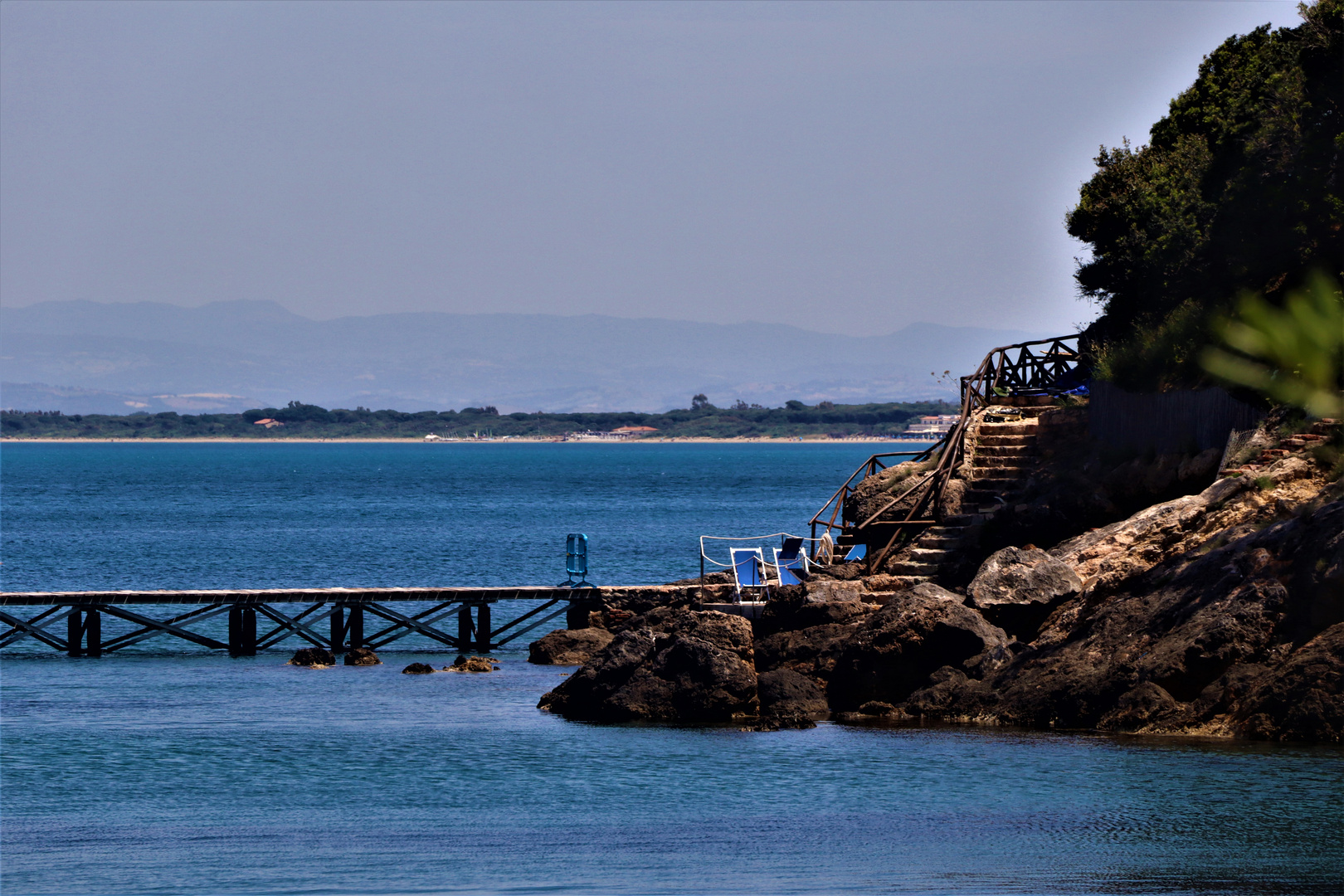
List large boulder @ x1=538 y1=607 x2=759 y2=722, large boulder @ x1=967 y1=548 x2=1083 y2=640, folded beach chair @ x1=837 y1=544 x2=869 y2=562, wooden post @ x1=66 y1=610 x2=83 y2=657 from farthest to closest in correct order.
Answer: wooden post @ x1=66 y1=610 x2=83 y2=657 → folded beach chair @ x1=837 y1=544 x2=869 y2=562 → large boulder @ x1=967 y1=548 x2=1083 y2=640 → large boulder @ x1=538 y1=607 x2=759 y2=722

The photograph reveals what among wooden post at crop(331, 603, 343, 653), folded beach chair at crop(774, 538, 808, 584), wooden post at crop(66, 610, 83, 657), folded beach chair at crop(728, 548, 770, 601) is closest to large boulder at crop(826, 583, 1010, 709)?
folded beach chair at crop(728, 548, 770, 601)

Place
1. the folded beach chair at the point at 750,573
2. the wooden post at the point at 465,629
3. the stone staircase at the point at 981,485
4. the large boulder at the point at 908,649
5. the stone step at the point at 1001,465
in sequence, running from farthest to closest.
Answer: the wooden post at the point at 465,629 → the stone step at the point at 1001,465 → the folded beach chair at the point at 750,573 → the stone staircase at the point at 981,485 → the large boulder at the point at 908,649

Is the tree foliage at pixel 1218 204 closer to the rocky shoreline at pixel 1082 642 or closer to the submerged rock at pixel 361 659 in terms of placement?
the rocky shoreline at pixel 1082 642

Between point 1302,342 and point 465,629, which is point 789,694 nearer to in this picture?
point 465,629

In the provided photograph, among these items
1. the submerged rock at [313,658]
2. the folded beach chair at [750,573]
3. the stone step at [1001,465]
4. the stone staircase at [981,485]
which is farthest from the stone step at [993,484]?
the submerged rock at [313,658]

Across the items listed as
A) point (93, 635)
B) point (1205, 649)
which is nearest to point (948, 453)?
point (1205, 649)

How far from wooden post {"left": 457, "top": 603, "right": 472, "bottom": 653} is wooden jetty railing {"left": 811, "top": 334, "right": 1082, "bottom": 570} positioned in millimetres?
8625

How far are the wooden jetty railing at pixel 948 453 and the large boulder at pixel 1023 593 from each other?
4615 mm

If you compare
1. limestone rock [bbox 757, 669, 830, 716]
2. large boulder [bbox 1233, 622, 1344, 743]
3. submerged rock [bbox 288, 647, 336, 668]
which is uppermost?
large boulder [bbox 1233, 622, 1344, 743]

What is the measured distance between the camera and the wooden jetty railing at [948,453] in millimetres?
30562

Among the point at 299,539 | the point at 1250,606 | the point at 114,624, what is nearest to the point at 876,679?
the point at 1250,606

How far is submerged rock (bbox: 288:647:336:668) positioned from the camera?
32.7 meters

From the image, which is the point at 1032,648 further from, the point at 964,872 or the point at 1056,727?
the point at 964,872

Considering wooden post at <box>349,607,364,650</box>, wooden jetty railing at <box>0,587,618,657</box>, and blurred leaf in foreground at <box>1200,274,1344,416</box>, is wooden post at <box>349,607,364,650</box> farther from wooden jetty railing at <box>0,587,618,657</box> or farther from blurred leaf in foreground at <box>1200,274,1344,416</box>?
blurred leaf in foreground at <box>1200,274,1344,416</box>
